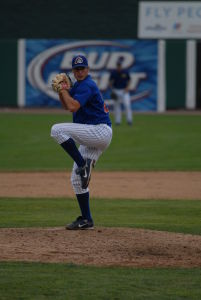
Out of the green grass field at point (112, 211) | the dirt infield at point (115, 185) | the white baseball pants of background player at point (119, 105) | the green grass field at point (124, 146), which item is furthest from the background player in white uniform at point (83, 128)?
the white baseball pants of background player at point (119, 105)

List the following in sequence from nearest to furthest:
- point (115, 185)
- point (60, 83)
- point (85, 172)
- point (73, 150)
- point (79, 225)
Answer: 1. point (60, 83)
2. point (73, 150)
3. point (85, 172)
4. point (79, 225)
5. point (115, 185)

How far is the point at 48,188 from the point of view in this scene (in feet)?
42.6

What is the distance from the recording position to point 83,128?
8328 mm

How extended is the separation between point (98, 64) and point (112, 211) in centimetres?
1887

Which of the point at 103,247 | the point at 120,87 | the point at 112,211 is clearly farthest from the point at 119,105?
the point at 103,247

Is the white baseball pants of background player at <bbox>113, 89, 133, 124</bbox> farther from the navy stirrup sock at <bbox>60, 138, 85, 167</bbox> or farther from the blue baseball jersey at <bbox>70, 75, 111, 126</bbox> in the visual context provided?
the navy stirrup sock at <bbox>60, 138, 85, 167</bbox>

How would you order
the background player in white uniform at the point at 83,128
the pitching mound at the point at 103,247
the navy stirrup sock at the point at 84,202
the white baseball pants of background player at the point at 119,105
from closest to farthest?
the pitching mound at the point at 103,247 < the background player in white uniform at the point at 83,128 < the navy stirrup sock at the point at 84,202 < the white baseball pants of background player at the point at 119,105

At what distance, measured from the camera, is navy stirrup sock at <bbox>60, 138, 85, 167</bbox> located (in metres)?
8.22

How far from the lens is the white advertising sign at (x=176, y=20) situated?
30.8 metres

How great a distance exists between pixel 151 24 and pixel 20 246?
24.2m

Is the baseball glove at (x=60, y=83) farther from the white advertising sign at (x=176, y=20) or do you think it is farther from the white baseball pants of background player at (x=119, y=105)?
the white advertising sign at (x=176, y=20)

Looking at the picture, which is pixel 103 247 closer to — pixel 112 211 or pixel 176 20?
pixel 112 211

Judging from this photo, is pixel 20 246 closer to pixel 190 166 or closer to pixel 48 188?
pixel 48 188

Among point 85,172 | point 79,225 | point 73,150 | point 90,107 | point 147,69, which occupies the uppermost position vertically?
point 90,107
